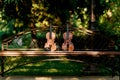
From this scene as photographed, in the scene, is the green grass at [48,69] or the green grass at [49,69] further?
the green grass at [48,69]

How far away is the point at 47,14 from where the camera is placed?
32.1 feet

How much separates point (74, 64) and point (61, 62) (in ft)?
1.78

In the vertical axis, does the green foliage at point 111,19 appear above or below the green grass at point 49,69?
above

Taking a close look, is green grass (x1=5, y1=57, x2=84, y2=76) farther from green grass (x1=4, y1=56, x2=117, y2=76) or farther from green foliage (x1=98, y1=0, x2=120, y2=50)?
green foliage (x1=98, y1=0, x2=120, y2=50)

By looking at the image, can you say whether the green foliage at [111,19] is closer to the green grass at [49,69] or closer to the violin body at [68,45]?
the green grass at [49,69]

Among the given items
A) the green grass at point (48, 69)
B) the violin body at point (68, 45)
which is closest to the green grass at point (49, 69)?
the green grass at point (48, 69)

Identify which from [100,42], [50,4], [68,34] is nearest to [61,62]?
[100,42]

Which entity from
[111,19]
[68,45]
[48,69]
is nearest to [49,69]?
[48,69]

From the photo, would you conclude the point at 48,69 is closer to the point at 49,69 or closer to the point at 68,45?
the point at 49,69

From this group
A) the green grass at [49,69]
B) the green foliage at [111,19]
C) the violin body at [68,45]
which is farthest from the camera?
the green foliage at [111,19]

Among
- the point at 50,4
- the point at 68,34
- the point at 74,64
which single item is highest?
the point at 50,4

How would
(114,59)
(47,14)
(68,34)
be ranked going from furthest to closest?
1. (47,14)
2. (114,59)
3. (68,34)

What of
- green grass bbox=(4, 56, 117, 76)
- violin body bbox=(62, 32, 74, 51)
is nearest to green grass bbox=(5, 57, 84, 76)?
green grass bbox=(4, 56, 117, 76)

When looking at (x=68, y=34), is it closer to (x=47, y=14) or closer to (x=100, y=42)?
(x=100, y=42)
